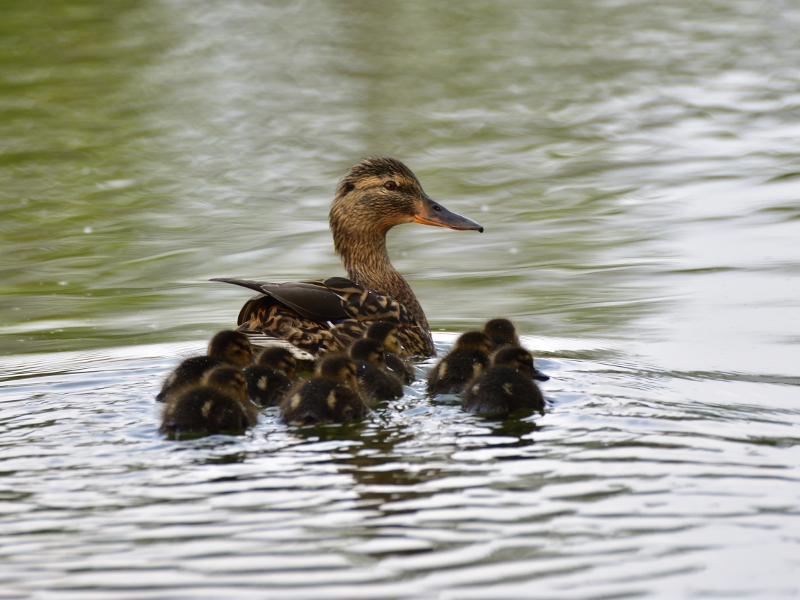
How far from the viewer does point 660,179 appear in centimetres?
1009

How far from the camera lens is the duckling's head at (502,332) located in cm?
606

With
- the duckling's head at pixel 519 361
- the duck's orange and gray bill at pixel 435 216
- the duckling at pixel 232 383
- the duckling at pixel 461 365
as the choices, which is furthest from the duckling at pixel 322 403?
the duck's orange and gray bill at pixel 435 216

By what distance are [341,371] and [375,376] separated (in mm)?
302

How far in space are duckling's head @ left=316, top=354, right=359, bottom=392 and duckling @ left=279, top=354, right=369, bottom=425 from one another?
0.08ft

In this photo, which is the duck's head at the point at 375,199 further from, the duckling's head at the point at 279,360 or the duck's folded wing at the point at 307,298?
the duckling's head at the point at 279,360

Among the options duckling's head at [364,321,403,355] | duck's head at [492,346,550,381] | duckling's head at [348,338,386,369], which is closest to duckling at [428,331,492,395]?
duck's head at [492,346,550,381]

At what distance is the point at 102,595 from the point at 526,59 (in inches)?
487

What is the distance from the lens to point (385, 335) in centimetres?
603

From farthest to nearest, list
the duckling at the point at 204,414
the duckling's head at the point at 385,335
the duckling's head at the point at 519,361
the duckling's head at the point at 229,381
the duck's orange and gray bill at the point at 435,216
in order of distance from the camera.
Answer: the duck's orange and gray bill at the point at 435,216, the duckling's head at the point at 385,335, the duckling's head at the point at 519,361, the duckling's head at the point at 229,381, the duckling at the point at 204,414

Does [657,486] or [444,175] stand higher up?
[444,175]

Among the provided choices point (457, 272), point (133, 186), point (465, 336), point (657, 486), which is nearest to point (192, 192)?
point (133, 186)

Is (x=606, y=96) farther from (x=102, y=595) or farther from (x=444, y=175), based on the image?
(x=102, y=595)

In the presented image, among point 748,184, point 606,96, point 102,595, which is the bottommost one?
point 102,595

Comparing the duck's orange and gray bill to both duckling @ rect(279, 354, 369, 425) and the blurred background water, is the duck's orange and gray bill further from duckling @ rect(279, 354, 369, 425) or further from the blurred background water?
duckling @ rect(279, 354, 369, 425)
